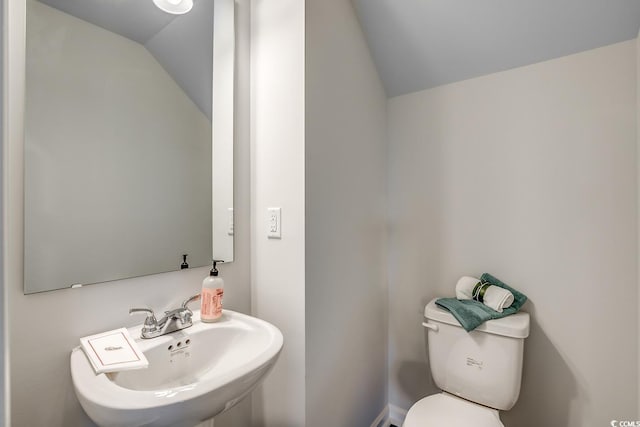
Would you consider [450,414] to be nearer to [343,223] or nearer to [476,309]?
[476,309]

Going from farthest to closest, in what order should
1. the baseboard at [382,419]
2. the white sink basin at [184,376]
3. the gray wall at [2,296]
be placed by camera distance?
1. the baseboard at [382,419]
2. the white sink basin at [184,376]
3. the gray wall at [2,296]

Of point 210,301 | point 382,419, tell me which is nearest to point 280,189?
point 210,301

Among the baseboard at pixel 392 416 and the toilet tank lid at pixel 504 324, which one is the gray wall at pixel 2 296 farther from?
the baseboard at pixel 392 416

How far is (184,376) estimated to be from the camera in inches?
37.6

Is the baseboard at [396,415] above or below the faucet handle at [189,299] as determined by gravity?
below

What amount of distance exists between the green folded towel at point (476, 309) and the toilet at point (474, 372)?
3cm

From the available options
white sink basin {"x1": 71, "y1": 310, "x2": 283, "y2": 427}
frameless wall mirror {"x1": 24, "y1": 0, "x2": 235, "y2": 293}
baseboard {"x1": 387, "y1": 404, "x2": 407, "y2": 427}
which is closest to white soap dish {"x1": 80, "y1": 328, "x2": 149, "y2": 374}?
white sink basin {"x1": 71, "y1": 310, "x2": 283, "y2": 427}

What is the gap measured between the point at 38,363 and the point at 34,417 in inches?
5.5

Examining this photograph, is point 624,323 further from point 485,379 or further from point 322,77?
point 322,77

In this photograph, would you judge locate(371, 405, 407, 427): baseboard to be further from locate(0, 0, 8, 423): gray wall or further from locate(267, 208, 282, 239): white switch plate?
locate(0, 0, 8, 423): gray wall

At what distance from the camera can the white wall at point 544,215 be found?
3.99 ft

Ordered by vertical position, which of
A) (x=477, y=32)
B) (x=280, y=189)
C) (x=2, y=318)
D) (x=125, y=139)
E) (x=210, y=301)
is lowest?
(x=210, y=301)

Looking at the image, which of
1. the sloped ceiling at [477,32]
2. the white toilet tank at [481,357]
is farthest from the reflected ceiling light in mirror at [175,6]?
the white toilet tank at [481,357]

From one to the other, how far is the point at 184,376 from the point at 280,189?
0.72 meters
